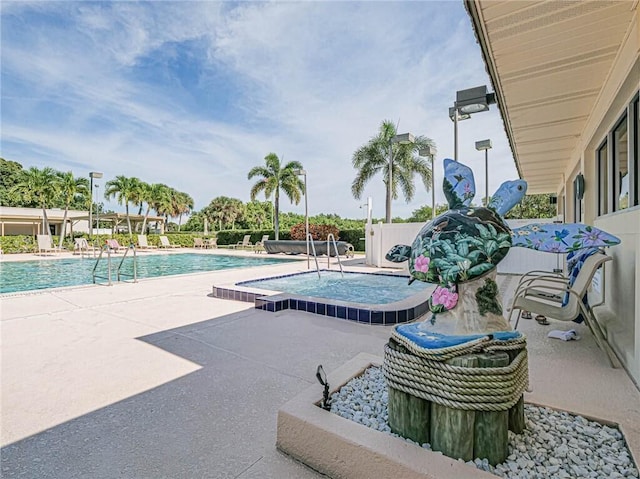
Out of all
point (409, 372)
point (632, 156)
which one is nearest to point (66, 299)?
point (409, 372)

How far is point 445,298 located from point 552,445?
839mm

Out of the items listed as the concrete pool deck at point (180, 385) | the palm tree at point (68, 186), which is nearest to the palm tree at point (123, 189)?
the palm tree at point (68, 186)

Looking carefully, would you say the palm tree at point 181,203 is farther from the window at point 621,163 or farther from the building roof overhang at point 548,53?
the window at point 621,163

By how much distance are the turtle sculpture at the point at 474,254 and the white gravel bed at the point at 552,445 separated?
1.86 feet

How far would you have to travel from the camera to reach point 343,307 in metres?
4.74

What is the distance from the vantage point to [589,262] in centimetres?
323

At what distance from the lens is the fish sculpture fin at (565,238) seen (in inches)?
63.9

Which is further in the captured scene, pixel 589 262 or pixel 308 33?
pixel 308 33

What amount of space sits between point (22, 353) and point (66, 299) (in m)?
3.06

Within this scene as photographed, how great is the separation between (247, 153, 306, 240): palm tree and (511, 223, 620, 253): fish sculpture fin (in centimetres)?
2213

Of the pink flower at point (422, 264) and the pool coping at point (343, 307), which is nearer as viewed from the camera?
the pink flower at point (422, 264)

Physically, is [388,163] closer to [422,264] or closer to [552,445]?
[422,264]

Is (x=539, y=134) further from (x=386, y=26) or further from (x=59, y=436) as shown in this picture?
(x=59, y=436)

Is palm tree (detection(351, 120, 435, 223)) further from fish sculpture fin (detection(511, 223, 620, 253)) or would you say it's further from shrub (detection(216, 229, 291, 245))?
fish sculpture fin (detection(511, 223, 620, 253))
